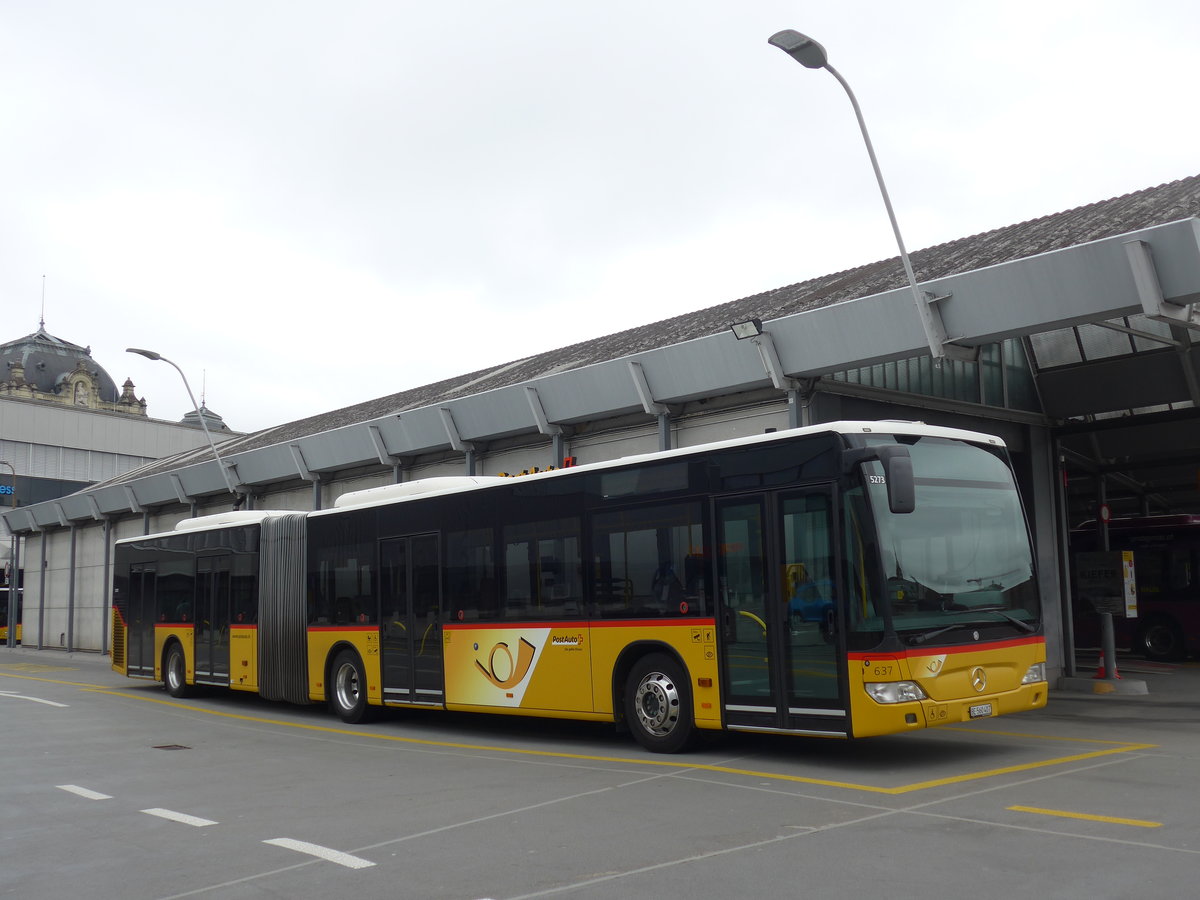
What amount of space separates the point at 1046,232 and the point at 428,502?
10.6 meters

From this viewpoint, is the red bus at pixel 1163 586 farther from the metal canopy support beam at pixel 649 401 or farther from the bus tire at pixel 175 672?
the bus tire at pixel 175 672

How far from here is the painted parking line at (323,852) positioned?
7328 millimetres

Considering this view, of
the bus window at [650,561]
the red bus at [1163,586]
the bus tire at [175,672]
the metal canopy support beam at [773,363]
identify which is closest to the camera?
the bus window at [650,561]

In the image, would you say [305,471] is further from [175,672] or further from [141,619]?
[175,672]

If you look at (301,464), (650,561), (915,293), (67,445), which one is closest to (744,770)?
(650,561)

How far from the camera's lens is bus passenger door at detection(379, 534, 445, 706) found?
49.3 ft

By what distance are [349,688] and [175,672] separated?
6490 millimetres

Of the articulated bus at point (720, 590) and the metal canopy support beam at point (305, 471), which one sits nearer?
the articulated bus at point (720, 590)

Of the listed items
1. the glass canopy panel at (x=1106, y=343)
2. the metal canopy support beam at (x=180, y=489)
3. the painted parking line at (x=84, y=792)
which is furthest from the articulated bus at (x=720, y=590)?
the metal canopy support beam at (x=180, y=489)

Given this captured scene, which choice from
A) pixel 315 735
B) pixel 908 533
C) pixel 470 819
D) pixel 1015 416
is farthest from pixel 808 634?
pixel 1015 416

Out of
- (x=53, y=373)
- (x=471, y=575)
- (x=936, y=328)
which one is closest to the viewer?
(x=471, y=575)

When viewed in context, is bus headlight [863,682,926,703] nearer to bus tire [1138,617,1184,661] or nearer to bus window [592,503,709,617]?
bus window [592,503,709,617]

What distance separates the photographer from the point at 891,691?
9.91 metres

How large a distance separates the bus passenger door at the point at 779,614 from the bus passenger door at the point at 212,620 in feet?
37.7
